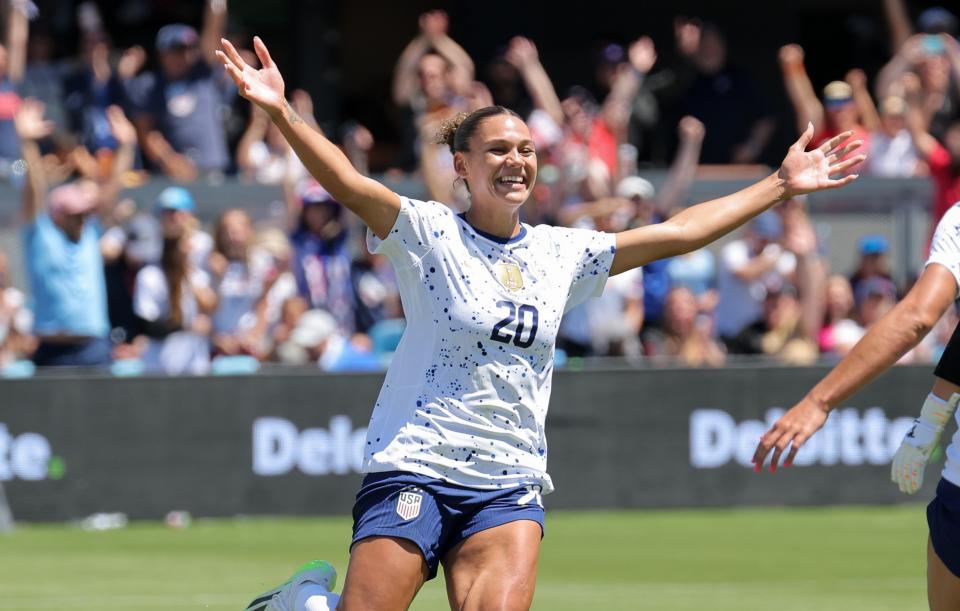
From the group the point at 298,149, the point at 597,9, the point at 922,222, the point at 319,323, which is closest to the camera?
the point at 298,149

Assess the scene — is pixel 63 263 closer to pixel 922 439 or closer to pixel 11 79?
pixel 11 79

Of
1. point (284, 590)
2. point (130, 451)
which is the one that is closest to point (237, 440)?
point (130, 451)

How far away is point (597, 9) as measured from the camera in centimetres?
2100

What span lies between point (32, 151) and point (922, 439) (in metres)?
9.01

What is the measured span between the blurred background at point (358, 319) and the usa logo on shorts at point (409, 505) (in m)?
4.85

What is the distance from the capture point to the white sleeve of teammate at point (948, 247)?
5500 mm

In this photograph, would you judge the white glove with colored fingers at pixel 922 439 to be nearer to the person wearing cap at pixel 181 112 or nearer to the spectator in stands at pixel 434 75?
the spectator in stands at pixel 434 75

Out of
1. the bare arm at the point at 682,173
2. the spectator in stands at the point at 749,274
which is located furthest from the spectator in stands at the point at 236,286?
the spectator in stands at the point at 749,274

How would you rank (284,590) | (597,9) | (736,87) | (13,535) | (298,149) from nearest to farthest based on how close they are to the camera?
1. (298,149)
2. (284,590)
3. (13,535)
4. (736,87)
5. (597,9)

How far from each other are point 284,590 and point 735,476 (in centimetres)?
808

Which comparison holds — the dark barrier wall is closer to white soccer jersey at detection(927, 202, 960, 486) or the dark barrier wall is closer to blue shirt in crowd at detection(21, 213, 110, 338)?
blue shirt in crowd at detection(21, 213, 110, 338)

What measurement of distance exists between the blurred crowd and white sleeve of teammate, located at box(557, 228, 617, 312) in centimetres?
667

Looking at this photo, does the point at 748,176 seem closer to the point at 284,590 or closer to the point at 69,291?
the point at 69,291

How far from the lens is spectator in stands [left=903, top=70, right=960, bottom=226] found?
14.3 metres
